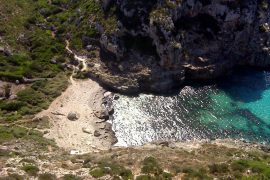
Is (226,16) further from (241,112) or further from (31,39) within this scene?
(31,39)

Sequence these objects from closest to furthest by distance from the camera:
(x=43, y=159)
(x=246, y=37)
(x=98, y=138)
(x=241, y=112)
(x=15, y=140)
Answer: (x=43, y=159), (x=15, y=140), (x=98, y=138), (x=241, y=112), (x=246, y=37)

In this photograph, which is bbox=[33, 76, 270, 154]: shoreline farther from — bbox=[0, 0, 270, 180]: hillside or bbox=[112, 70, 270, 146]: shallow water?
bbox=[112, 70, 270, 146]: shallow water

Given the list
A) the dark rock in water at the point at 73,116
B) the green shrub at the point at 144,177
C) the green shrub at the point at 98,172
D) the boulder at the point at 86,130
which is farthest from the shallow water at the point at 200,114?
the green shrub at the point at 144,177

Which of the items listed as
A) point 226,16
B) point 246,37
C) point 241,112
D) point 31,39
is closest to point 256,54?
point 246,37

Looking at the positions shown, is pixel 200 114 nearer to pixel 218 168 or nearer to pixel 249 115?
pixel 249 115

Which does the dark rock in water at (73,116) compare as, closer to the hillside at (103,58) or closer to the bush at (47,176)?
the hillside at (103,58)

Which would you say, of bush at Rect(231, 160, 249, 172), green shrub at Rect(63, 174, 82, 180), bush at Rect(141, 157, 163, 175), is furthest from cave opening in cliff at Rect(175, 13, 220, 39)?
green shrub at Rect(63, 174, 82, 180)
